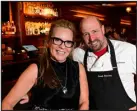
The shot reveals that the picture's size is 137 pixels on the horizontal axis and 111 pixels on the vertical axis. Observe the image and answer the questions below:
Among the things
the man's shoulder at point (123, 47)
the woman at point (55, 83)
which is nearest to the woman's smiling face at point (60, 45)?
the woman at point (55, 83)

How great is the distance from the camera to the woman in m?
0.91

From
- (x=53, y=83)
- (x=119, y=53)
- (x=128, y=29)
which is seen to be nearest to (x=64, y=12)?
(x=128, y=29)

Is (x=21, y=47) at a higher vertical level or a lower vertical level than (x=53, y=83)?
lower

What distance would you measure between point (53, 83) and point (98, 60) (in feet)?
1.09

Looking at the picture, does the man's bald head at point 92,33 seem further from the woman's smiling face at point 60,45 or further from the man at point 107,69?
the woman's smiling face at point 60,45

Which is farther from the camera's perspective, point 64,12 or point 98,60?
point 64,12

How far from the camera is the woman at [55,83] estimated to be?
2.99 feet

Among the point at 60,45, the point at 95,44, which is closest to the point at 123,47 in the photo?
the point at 95,44

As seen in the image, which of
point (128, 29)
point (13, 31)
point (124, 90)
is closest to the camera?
point (124, 90)

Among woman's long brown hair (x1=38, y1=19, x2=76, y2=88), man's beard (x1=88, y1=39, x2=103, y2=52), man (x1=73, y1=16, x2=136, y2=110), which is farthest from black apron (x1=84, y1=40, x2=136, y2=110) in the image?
woman's long brown hair (x1=38, y1=19, x2=76, y2=88)

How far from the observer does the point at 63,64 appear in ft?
3.31

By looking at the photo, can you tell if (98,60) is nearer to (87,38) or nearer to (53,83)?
(87,38)

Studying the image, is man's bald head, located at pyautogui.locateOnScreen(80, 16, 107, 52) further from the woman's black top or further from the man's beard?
the woman's black top

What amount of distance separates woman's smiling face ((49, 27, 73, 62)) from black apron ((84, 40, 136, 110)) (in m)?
0.24
